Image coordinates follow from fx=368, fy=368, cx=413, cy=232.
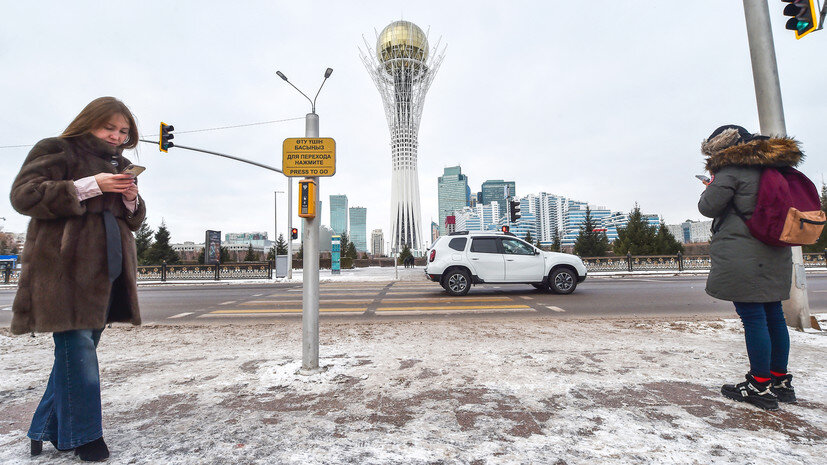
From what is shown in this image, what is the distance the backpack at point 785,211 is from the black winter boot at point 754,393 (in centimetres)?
86

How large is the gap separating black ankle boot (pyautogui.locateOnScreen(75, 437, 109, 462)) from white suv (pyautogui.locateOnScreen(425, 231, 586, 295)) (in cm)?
814

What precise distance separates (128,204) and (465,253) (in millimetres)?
8334

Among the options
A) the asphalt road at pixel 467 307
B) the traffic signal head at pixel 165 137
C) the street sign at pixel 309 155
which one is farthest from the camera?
the traffic signal head at pixel 165 137

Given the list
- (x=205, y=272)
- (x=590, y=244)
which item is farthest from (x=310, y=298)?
(x=590, y=244)

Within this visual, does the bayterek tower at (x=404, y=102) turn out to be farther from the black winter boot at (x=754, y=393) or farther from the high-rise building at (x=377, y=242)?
the high-rise building at (x=377, y=242)

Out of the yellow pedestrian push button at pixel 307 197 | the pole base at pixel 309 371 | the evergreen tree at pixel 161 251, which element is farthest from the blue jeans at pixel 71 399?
the evergreen tree at pixel 161 251

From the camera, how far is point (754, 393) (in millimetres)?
2219

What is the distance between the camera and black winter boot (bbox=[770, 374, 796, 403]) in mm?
2248

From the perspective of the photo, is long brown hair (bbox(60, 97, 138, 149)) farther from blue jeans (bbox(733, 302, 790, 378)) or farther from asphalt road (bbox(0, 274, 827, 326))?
asphalt road (bbox(0, 274, 827, 326))

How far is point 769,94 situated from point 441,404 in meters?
5.42

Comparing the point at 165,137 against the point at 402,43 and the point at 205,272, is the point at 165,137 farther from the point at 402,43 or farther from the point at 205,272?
the point at 402,43

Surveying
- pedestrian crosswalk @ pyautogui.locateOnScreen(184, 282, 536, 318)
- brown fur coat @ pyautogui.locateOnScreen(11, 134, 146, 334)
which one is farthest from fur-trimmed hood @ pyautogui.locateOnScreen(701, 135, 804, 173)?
pedestrian crosswalk @ pyautogui.locateOnScreen(184, 282, 536, 318)

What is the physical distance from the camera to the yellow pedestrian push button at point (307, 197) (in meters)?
2.90

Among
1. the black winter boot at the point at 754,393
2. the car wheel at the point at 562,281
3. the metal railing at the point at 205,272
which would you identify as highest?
the metal railing at the point at 205,272
